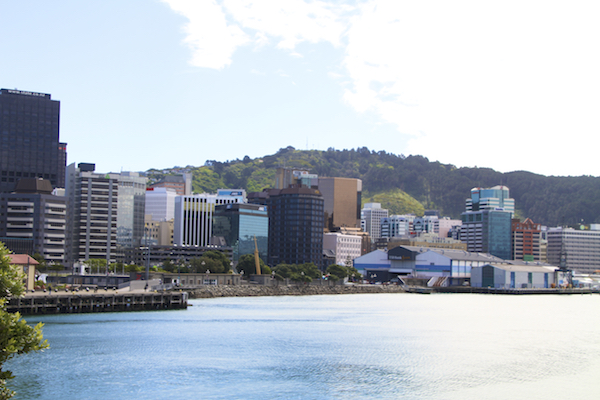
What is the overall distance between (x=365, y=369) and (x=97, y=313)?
54533mm

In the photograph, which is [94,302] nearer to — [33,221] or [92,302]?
[92,302]

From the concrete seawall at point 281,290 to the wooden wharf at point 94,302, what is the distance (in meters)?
28.9

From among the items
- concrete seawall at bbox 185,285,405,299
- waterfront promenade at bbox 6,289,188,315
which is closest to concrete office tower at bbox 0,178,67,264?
concrete seawall at bbox 185,285,405,299

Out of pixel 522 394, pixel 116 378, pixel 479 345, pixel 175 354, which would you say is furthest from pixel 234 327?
pixel 522 394

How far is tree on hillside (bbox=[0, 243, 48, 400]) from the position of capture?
17703 millimetres

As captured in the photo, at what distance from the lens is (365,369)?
172 feet

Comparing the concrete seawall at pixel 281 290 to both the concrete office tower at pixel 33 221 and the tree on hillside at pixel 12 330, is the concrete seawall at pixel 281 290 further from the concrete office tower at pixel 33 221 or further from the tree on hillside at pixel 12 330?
the tree on hillside at pixel 12 330

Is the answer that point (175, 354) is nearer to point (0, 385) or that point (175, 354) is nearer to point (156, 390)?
point (156, 390)

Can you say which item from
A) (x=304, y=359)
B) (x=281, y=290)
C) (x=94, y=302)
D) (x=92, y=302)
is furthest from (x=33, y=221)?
(x=304, y=359)

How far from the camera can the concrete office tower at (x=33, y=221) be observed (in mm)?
190637

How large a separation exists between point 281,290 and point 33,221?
76.0 metres

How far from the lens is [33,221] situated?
7559 inches

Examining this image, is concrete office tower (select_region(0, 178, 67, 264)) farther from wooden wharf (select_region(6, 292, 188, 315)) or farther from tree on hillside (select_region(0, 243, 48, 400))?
tree on hillside (select_region(0, 243, 48, 400))

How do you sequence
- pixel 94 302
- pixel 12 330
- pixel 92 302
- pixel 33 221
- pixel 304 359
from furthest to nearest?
pixel 33 221, pixel 94 302, pixel 92 302, pixel 304 359, pixel 12 330
